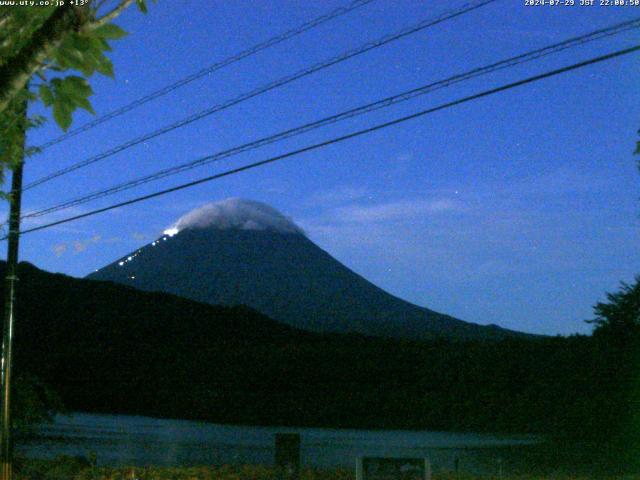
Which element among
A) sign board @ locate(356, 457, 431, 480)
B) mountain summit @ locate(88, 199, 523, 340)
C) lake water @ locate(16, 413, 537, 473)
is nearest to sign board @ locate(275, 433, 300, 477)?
lake water @ locate(16, 413, 537, 473)

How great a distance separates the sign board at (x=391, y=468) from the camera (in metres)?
8.38

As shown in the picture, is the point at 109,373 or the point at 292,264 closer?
the point at 109,373

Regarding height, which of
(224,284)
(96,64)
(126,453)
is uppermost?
(224,284)

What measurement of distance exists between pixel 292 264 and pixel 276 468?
4186 inches

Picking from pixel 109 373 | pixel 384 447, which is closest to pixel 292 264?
pixel 109 373

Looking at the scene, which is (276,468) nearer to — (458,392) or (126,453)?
(126,453)

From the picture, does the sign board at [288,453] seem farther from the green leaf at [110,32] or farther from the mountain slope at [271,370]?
the mountain slope at [271,370]

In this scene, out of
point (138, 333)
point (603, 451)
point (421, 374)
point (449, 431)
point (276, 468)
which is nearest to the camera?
point (276, 468)

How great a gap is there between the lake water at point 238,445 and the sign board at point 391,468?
309 inches

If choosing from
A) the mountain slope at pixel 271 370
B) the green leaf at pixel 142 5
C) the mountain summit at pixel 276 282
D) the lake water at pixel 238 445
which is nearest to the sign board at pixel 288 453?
the lake water at pixel 238 445

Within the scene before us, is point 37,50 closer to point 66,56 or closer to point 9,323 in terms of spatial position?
point 66,56

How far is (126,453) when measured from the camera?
2012 centimetres

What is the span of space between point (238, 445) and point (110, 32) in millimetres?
19892

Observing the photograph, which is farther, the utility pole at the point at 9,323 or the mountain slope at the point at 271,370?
the mountain slope at the point at 271,370
